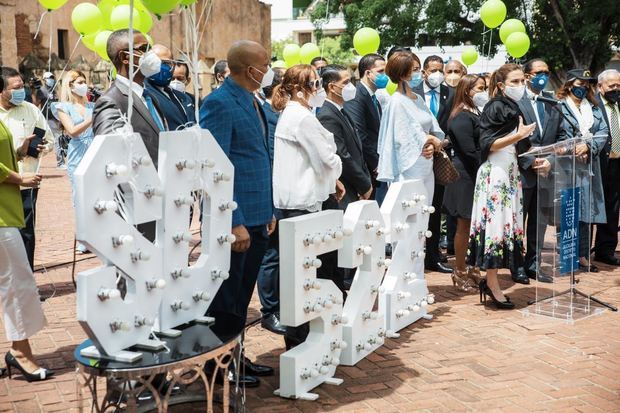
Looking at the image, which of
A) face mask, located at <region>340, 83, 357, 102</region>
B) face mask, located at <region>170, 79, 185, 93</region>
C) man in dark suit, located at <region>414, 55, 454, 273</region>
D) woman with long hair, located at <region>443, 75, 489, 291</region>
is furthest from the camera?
man in dark suit, located at <region>414, 55, 454, 273</region>

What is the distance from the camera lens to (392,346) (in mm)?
6094

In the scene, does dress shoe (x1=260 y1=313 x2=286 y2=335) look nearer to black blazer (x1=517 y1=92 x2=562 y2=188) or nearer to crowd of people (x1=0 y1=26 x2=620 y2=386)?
crowd of people (x1=0 y1=26 x2=620 y2=386)

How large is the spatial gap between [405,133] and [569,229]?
174 cm

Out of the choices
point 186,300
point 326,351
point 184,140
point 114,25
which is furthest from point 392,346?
point 114,25

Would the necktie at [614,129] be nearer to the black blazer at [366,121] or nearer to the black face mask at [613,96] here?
the black face mask at [613,96]

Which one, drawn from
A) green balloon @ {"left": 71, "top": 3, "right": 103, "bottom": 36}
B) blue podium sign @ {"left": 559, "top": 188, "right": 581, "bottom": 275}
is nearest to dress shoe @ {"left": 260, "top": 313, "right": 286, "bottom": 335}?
blue podium sign @ {"left": 559, "top": 188, "right": 581, "bottom": 275}

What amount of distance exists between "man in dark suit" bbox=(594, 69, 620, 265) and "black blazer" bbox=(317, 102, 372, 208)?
371 centimetres

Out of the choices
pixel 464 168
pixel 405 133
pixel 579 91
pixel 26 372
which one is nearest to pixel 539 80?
pixel 579 91

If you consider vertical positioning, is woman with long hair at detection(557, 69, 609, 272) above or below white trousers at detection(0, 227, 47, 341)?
above

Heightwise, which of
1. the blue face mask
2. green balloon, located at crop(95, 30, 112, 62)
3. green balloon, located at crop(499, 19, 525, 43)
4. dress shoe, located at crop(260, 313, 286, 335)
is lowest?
dress shoe, located at crop(260, 313, 286, 335)

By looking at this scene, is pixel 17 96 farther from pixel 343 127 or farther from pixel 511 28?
pixel 511 28

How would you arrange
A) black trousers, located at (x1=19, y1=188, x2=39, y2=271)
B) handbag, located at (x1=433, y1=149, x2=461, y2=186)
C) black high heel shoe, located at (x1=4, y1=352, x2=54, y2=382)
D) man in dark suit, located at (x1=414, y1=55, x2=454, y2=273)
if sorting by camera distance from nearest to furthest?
1. black high heel shoe, located at (x1=4, y1=352, x2=54, y2=382)
2. black trousers, located at (x1=19, y1=188, x2=39, y2=271)
3. handbag, located at (x1=433, y1=149, x2=461, y2=186)
4. man in dark suit, located at (x1=414, y1=55, x2=454, y2=273)

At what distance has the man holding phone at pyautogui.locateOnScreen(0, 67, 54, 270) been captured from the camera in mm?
6336

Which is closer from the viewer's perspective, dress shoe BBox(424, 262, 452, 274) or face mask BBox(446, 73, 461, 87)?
dress shoe BBox(424, 262, 452, 274)
